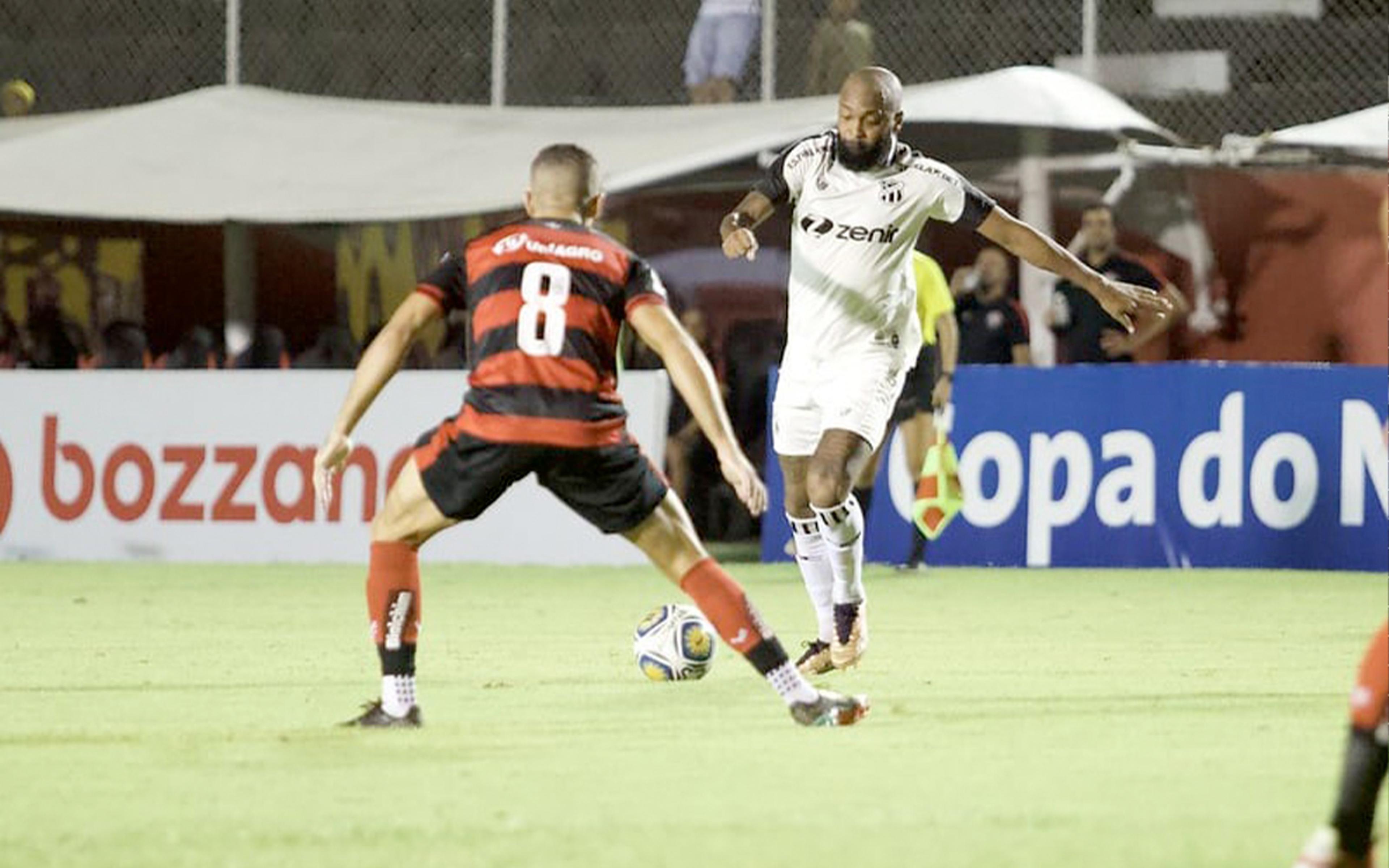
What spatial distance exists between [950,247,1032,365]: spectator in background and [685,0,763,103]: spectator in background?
3153 mm

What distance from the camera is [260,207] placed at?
21.7 m

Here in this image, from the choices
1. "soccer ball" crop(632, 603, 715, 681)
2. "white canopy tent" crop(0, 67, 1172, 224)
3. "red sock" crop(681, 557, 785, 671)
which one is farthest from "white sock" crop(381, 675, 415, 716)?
"white canopy tent" crop(0, 67, 1172, 224)

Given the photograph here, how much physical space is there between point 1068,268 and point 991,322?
9527mm

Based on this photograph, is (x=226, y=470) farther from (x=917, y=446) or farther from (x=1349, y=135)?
(x=1349, y=135)

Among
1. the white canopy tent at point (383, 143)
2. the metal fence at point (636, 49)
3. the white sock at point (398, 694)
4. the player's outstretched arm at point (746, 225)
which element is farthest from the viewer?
the metal fence at point (636, 49)

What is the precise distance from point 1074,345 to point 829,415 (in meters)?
9.06

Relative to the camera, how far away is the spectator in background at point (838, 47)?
21.5 meters

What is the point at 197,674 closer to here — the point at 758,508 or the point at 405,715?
the point at 405,715

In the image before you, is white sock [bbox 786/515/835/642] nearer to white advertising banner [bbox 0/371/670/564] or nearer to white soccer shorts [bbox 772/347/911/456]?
white soccer shorts [bbox 772/347/911/456]

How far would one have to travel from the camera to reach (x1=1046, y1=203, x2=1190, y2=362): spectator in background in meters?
19.4

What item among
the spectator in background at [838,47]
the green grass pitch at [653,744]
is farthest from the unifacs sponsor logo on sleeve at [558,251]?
the spectator in background at [838,47]

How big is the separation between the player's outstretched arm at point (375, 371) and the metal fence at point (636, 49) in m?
13.1

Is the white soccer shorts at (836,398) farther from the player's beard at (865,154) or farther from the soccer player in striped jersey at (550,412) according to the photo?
the soccer player in striped jersey at (550,412)

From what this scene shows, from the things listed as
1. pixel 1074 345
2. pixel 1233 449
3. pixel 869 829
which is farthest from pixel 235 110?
pixel 869 829
